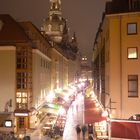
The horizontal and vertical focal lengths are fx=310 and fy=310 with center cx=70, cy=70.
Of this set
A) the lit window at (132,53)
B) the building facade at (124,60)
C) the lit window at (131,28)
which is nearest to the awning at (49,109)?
the building facade at (124,60)

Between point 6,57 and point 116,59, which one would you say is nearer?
point 116,59

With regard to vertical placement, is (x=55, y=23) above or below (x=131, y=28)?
above

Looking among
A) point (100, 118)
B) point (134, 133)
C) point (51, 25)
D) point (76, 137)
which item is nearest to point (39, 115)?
point (76, 137)

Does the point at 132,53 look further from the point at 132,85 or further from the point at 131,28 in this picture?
the point at 132,85

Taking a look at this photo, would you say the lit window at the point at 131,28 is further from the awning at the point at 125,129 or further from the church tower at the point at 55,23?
the church tower at the point at 55,23

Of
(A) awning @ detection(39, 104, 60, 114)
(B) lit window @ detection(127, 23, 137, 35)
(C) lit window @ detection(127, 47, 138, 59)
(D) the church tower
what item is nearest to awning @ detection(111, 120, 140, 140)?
(C) lit window @ detection(127, 47, 138, 59)

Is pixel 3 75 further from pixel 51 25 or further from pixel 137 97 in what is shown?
pixel 51 25

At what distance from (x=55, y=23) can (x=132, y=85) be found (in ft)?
348

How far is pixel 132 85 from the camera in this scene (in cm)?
2833

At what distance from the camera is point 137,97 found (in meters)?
27.9

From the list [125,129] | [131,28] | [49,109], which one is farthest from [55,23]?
[125,129]

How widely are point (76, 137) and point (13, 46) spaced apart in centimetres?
1552

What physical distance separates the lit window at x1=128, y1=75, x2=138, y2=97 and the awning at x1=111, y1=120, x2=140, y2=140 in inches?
541

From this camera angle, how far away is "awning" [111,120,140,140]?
1436 cm
